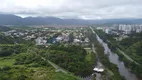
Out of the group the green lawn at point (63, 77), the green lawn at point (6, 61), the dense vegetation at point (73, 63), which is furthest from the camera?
the green lawn at point (6, 61)

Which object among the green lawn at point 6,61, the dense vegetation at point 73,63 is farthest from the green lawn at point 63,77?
the green lawn at point 6,61

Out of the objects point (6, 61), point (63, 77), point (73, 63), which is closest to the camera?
point (63, 77)

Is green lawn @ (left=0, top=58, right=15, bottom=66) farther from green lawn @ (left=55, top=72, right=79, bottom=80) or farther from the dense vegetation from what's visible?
green lawn @ (left=55, top=72, right=79, bottom=80)

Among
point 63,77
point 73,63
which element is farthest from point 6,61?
point 63,77

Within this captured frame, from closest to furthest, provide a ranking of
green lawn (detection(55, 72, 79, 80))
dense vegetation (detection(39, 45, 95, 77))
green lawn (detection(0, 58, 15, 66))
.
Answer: green lawn (detection(55, 72, 79, 80))
dense vegetation (detection(39, 45, 95, 77))
green lawn (detection(0, 58, 15, 66))

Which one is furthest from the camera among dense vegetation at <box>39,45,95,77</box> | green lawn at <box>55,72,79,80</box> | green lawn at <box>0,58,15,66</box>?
green lawn at <box>0,58,15,66</box>

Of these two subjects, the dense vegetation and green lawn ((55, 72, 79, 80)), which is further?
the dense vegetation

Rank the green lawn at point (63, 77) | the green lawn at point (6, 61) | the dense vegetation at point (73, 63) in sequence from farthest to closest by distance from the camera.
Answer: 1. the green lawn at point (6, 61)
2. the dense vegetation at point (73, 63)
3. the green lawn at point (63, 77)

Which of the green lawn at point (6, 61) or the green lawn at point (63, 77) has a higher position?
the green lawn at point (6, 61)

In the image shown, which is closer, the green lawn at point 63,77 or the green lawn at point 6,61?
the green lawn at point 63,77

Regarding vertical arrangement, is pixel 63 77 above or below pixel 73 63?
below

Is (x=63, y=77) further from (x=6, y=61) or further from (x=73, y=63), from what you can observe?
(x=6, y=61)

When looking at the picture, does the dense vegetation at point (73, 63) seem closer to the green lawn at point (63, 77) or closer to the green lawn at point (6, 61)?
the green lawn at point (63, 77)

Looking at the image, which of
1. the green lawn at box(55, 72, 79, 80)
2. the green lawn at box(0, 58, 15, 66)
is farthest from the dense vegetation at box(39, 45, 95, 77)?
the green lawn at box(0, 58, 15, 66)
